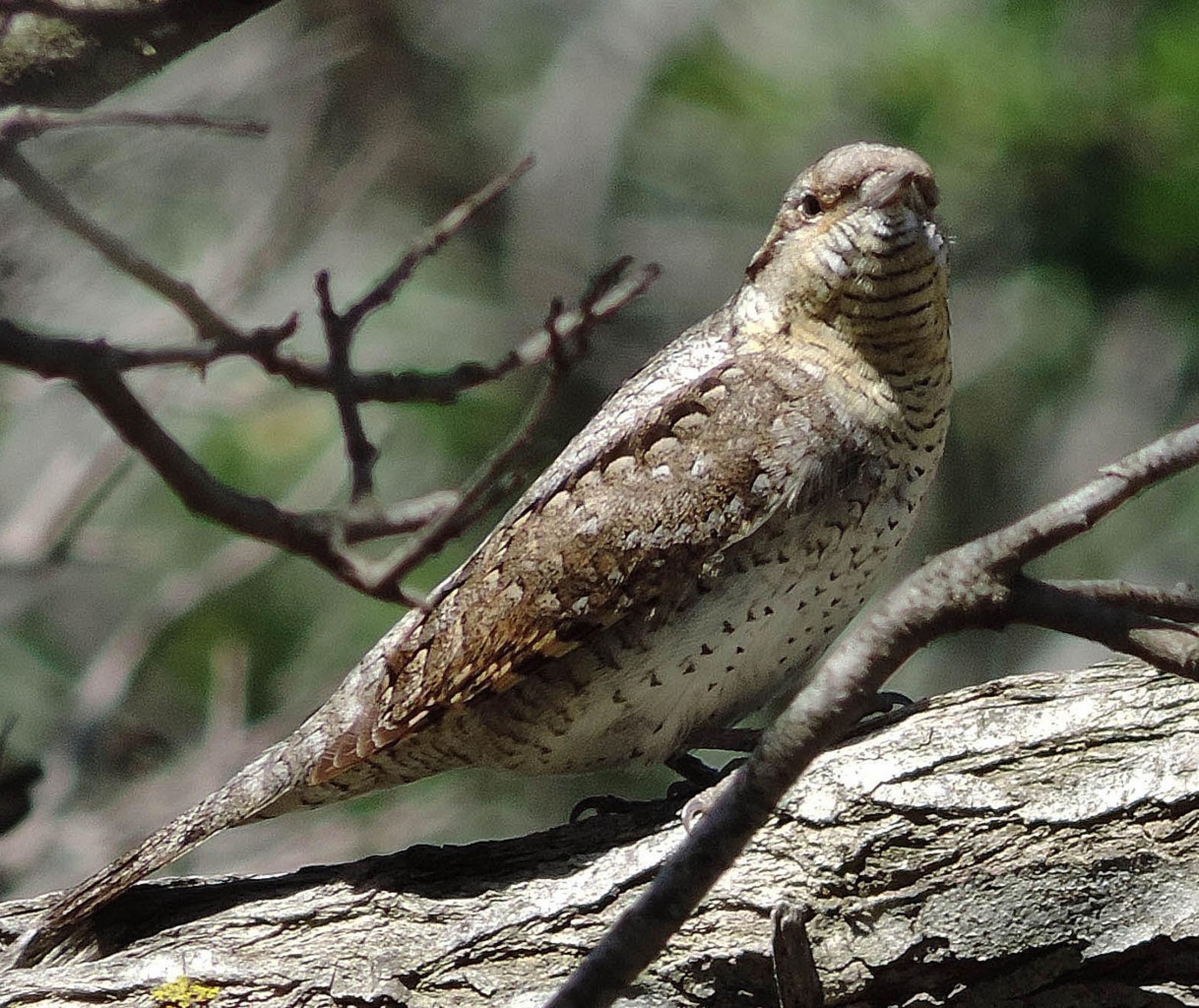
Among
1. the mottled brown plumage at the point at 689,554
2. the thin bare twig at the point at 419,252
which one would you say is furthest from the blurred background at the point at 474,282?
the thin bare twig at the point at 419,252

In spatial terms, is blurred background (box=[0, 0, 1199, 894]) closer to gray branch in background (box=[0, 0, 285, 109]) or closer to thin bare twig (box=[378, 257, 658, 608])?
gray branch in background (box=[0, 0, 285, 109])

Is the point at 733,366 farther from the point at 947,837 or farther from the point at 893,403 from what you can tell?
the point at 947,837

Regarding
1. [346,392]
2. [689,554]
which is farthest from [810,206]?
[346,392]

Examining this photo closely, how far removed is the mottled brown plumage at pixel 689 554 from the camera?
298cm

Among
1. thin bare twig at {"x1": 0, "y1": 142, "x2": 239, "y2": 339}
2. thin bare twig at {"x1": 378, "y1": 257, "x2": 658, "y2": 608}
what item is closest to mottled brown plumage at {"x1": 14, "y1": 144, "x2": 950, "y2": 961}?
thin bare twig at {"x1": 378, "y1": 257, "x2": 658, "y2": 608}

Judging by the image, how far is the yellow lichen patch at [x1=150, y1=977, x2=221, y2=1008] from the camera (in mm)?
2773

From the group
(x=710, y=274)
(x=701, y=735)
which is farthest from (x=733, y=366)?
(x=710, y=274)

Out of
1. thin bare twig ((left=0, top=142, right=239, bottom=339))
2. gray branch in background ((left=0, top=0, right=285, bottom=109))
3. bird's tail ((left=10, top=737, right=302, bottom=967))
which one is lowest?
bird's tail ((left=10, top=737, right=302, bottom=967))

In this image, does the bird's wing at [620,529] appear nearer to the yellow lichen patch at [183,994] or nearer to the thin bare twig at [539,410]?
the thin bare twig at [539,410]

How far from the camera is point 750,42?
309 inches

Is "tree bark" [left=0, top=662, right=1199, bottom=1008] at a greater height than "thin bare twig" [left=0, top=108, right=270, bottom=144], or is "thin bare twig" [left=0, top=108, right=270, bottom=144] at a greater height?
"thin bare twig" [left=0, top=108, right=270, bottom=144]

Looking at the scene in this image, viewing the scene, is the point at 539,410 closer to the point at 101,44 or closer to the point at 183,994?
the point at 101,44

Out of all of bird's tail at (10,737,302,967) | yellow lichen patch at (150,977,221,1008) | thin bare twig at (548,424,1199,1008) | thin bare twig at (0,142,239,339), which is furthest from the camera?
bird's tail at (10,737,302,967)

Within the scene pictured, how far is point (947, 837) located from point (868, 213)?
49.1 inches
